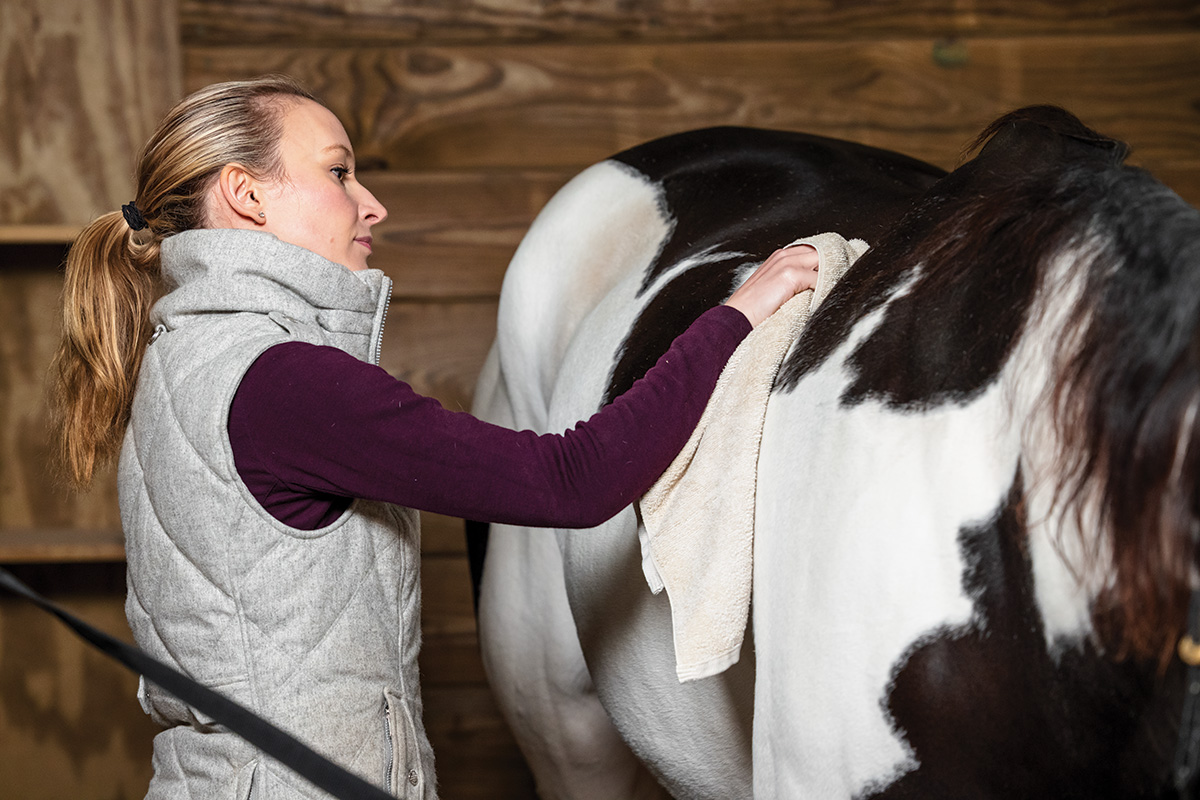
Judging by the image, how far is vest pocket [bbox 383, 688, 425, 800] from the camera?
84 centimetres

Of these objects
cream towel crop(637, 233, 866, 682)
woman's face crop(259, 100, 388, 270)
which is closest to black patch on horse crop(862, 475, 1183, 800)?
cream towel crop(637, 233, 866, 682)

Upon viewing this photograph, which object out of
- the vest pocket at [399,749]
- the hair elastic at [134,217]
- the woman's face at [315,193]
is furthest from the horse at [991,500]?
the hair elastic at [134,217]

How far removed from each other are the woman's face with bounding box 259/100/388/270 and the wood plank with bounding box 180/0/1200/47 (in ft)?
3.28

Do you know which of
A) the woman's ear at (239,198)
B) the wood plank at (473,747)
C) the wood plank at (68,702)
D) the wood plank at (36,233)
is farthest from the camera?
the wood plank at (473,747)

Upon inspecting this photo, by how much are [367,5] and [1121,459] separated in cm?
160

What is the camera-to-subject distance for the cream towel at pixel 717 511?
71cm

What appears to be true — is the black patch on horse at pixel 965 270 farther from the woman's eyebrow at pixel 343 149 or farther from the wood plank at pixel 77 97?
the wood plank at pixel 77 97

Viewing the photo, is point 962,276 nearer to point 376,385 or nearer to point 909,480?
point 909,480

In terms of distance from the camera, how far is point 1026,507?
55cm

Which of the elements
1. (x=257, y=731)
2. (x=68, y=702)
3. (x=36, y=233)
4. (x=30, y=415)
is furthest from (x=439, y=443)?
(x=68, y=702)

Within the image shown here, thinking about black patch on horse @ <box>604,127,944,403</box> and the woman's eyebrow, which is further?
black patch on horse @ <box>604,127,944,403</box>

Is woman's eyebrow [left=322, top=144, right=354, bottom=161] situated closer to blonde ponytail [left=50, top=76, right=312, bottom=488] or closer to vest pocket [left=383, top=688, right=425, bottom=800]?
blonde ponytail [left=50, top=76, right=312, bottom=488]

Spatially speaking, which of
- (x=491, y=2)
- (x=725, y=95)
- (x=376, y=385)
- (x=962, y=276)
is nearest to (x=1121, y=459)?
(x=962, y=276)

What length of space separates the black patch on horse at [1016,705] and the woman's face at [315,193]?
53 cm
